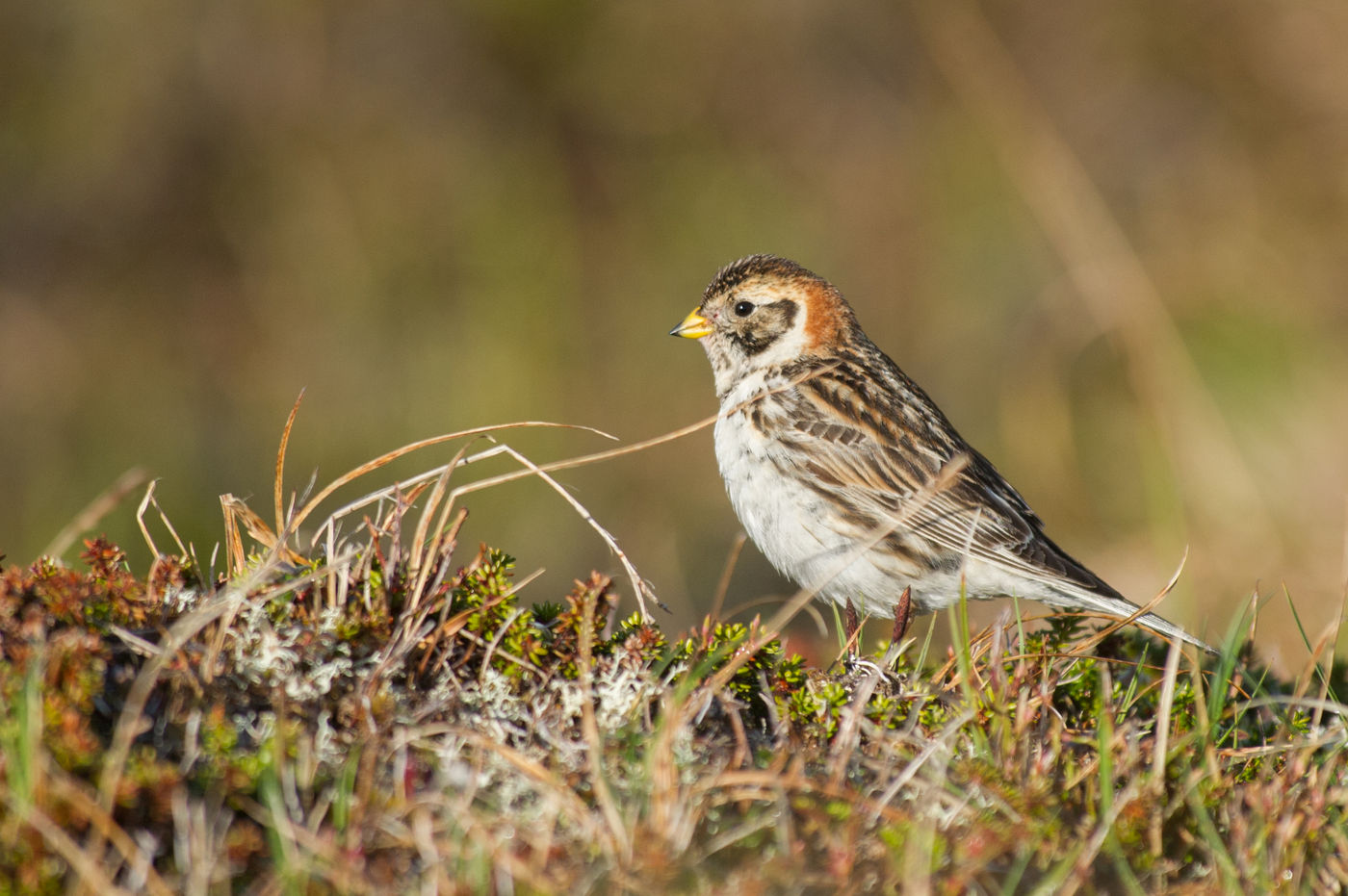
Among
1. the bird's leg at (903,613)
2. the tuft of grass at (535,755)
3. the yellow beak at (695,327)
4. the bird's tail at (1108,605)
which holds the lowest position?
the bird's leg at (903,613)

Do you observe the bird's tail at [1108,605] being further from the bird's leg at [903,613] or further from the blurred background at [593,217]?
the blurred background at [593,217]

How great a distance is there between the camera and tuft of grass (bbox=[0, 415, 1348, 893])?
2.34 metres

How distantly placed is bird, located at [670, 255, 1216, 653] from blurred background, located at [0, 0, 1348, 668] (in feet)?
13.5

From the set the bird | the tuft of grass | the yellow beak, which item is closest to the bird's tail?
the bird

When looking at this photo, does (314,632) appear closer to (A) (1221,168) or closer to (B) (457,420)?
(B) (457,420)

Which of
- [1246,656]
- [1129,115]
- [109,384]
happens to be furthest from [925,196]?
[1246,656]

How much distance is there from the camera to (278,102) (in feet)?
34.4

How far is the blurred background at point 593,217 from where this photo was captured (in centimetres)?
984

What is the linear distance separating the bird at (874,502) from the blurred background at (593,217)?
13.5 feet

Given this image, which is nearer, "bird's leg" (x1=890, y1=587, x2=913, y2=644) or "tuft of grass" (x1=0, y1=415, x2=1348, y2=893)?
"tuft of grass" (x1=0, y1=415, x2=1348, y2=893)

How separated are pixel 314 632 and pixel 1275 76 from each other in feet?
33.4

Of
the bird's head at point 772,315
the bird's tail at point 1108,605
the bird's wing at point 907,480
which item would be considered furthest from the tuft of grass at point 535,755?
the bird's head at point 772,315

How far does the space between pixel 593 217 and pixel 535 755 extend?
8539 millimetres

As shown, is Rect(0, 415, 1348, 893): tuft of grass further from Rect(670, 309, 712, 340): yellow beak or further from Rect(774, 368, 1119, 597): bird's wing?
Rect(670, 309, 712, 340): yellow beak
